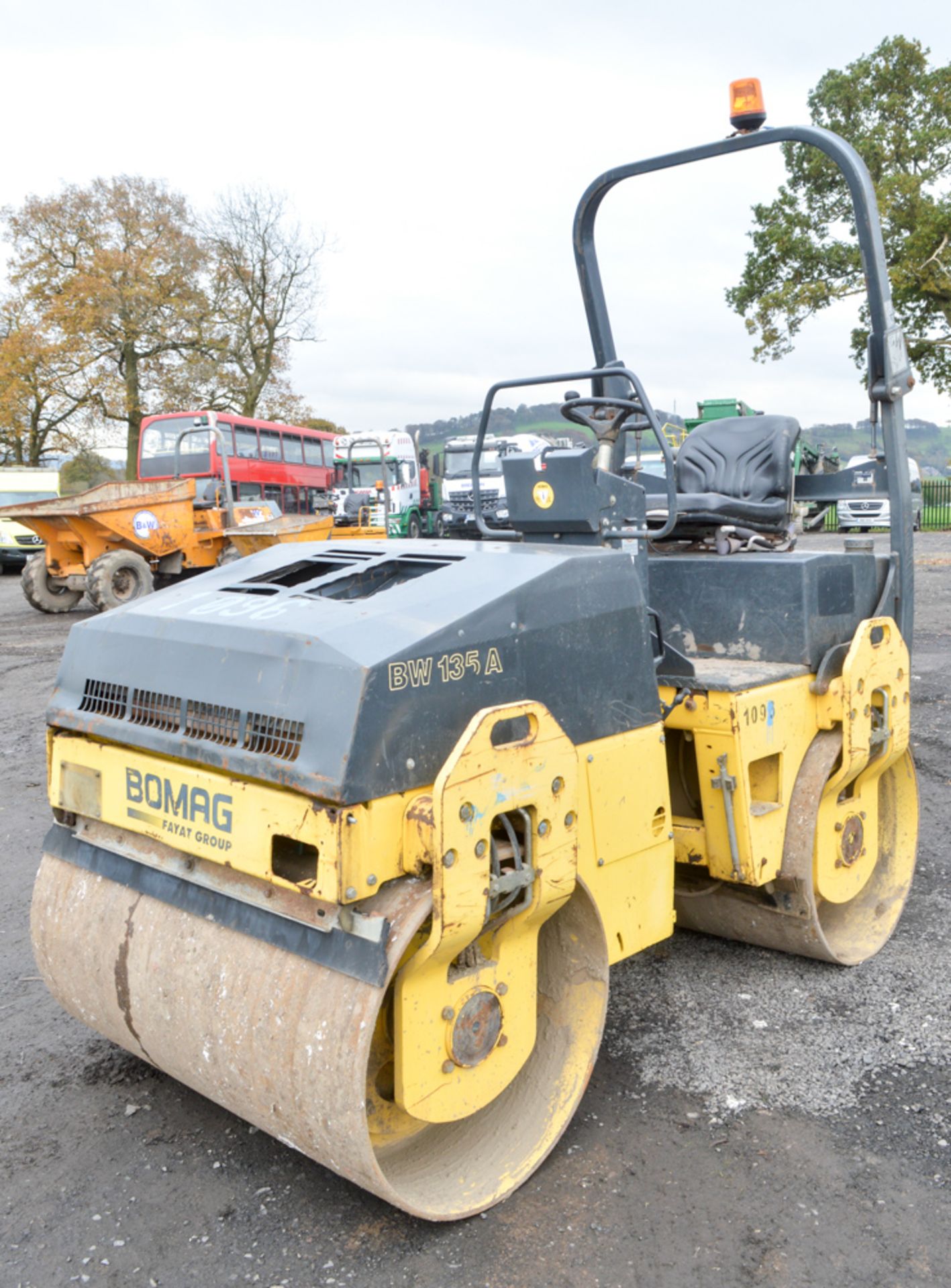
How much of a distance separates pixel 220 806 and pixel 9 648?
10.1 m

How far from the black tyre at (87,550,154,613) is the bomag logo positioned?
36.1ft

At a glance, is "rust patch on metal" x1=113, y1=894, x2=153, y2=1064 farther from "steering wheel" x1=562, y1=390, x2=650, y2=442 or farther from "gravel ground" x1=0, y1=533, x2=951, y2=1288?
"steering wheel" x1=562, y1=390, x2=650, y2=442

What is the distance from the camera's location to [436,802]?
86.7 inches

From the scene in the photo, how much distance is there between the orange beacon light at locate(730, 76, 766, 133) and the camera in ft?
12.1

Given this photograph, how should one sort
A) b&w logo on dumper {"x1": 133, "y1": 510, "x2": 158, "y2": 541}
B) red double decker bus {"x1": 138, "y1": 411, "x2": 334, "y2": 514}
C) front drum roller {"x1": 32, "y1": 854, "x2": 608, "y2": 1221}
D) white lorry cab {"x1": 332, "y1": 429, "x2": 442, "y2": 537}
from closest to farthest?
front drum roller {"x1": 32, "y1": 854, "x2": 608, "y2": 1221} → b&w logo on dumper {"x1": 133, "y1": 510, "x2": 158, "y2": 541} → red double decker bus {"x1": 138, "y1": 411, "x2": 334, "y2": 514} → white lorry cab {"x1": 332, "y1": 429, "x2": 442, "y2": 537}

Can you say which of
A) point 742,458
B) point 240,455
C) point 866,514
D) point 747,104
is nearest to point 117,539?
point 240,455

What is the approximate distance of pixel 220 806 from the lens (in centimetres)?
247

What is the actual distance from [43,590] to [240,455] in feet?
30.1

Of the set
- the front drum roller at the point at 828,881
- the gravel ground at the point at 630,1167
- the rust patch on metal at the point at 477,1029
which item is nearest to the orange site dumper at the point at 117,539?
the gravel ground at the point at 630,1167

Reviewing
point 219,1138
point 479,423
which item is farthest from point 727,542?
point 219,1138

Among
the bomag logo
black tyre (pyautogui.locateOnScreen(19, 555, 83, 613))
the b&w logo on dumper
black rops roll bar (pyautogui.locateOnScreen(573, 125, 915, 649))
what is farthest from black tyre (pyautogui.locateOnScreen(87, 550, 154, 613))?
the bomag logo

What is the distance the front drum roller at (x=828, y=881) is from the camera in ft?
11.7

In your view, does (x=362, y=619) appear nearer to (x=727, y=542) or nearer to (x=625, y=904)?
(x=625, y=904)

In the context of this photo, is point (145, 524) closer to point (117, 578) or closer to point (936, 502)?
point (117, 578)
